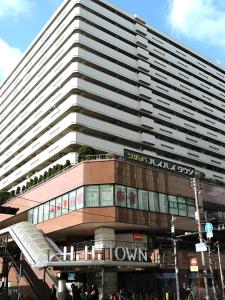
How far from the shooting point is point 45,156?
199ft

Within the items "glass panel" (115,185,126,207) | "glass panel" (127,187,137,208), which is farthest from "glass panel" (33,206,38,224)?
"glass panel" (127,187,137,208)

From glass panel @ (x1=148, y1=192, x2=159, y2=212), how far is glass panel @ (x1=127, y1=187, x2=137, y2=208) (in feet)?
6.44

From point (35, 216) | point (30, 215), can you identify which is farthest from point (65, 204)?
point (30, 215)

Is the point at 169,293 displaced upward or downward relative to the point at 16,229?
downward

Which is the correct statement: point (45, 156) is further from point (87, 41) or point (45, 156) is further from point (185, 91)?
point (185, 91)

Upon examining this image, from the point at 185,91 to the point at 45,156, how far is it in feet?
114

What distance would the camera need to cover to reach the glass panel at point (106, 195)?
1425 inches

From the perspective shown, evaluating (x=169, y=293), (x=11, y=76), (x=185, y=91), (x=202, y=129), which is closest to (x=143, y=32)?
(x=185, y=91)

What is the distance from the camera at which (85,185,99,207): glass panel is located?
3622 centimetres

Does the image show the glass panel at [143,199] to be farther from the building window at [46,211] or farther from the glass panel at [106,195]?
the building window at [46,211]

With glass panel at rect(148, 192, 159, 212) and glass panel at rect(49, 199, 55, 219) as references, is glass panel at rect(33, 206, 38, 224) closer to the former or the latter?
glass panel at rect(49, 199, 55, 219)

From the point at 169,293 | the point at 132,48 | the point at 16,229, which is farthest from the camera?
the point at 132,48

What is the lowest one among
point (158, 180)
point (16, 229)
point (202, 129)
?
point (16, 229)

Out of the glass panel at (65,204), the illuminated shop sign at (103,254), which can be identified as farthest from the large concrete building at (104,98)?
the illuminated shop sign at (103,254)
